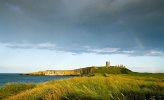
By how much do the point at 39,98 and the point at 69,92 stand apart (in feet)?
12.9

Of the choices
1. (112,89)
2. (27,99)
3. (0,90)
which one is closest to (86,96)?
(112,89)

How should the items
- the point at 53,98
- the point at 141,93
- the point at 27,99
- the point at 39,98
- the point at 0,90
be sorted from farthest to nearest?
1. the point at 0,90
2. the point at 27,99
3. the point at 39,98
4. the point at 53,98
5. the point at 141,93

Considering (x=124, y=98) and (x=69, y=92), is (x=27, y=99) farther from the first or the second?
(x=124, y=98)

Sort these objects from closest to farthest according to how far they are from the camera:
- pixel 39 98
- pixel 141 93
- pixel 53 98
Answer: pixel 141 93
pixel 53 98
pixel 39 98

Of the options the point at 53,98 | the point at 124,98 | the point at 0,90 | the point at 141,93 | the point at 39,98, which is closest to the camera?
the point at 124,98

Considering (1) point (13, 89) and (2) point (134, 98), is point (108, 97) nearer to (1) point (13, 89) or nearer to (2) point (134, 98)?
(2) point (134, 98)

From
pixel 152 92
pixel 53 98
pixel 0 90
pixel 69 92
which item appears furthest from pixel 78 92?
pixel 0 90

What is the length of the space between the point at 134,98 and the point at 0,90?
20822 millimetres

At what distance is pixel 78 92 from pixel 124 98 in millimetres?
1986

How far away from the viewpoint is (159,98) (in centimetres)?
928

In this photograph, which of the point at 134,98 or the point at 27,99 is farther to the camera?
the point at 27,99

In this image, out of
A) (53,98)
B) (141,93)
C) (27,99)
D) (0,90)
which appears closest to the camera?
(141,93)

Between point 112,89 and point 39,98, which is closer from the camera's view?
point 112,89

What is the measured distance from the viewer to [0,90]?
2769cm
